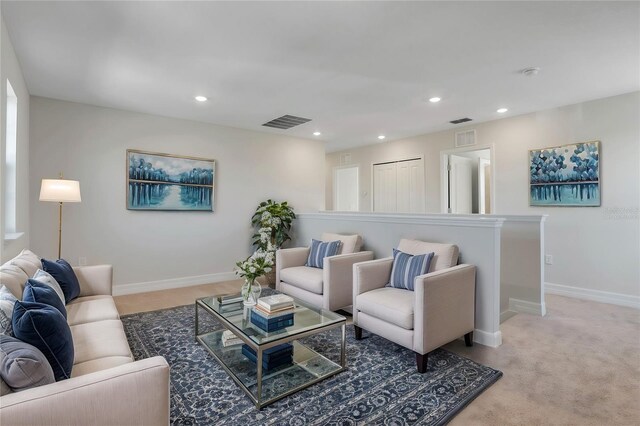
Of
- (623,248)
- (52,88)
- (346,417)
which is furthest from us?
(623,248)

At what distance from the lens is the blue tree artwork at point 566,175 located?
13.3 ft

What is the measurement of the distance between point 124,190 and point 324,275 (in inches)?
117

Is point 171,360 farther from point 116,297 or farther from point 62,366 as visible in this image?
point 116,297

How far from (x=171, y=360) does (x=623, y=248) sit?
16.2 ft

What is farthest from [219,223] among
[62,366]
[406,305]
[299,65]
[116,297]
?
[62,366]

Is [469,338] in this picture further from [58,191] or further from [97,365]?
[58,191]

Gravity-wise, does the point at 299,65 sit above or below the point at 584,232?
above

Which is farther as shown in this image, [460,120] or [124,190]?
[460,120]

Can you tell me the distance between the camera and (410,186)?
6.08 meters

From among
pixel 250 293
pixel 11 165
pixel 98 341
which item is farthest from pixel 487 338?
pixel 11 165

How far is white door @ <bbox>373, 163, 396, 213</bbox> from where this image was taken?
6.41 meters

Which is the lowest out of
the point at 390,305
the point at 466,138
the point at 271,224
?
the point at 390,305

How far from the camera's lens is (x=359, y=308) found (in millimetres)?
2762

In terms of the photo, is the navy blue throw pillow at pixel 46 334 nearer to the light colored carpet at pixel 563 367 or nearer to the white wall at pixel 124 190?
the light colored carpet at pixel 563 367
